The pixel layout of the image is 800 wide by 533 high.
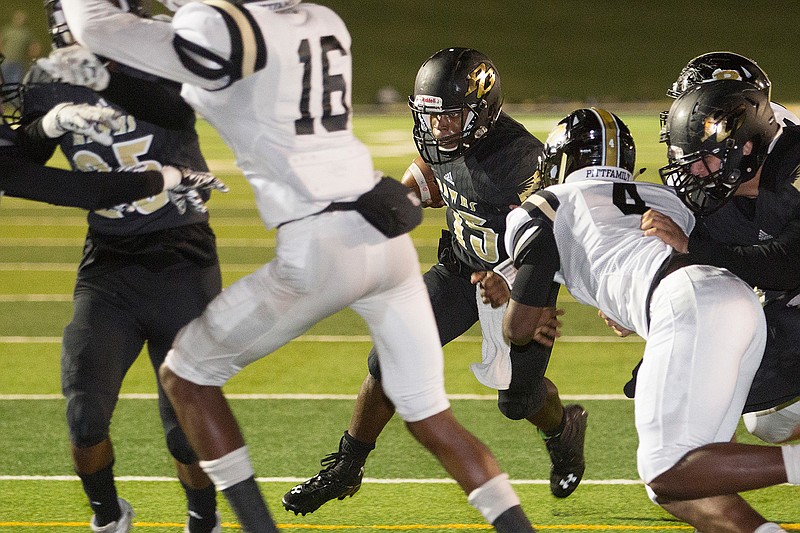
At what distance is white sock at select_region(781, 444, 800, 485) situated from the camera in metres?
2.56

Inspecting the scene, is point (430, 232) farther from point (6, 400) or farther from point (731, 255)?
point (731, 255)

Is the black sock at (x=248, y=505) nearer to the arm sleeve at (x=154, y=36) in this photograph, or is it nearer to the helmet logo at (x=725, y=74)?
the arm sleeve at (x=154, y=36)

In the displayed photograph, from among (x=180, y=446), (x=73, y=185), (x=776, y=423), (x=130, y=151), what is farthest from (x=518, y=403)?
(x=73, y=185)

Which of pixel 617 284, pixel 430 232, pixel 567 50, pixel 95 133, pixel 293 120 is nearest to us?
pixel 293 120

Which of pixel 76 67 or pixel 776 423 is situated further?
pixel 776 423

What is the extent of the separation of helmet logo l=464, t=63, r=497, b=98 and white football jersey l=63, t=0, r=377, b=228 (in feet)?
4.12

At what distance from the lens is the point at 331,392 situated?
5.39 meters

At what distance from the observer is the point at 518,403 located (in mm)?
3830

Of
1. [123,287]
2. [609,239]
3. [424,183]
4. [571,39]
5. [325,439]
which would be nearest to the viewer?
[609,239]


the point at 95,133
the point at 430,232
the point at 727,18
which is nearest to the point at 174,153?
the point at 95,133

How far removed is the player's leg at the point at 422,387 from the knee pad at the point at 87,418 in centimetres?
78

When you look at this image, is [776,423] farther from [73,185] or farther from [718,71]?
[73,185]

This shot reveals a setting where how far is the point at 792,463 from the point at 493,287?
126 centimetres

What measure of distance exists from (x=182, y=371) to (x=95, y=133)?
0.71 meters
